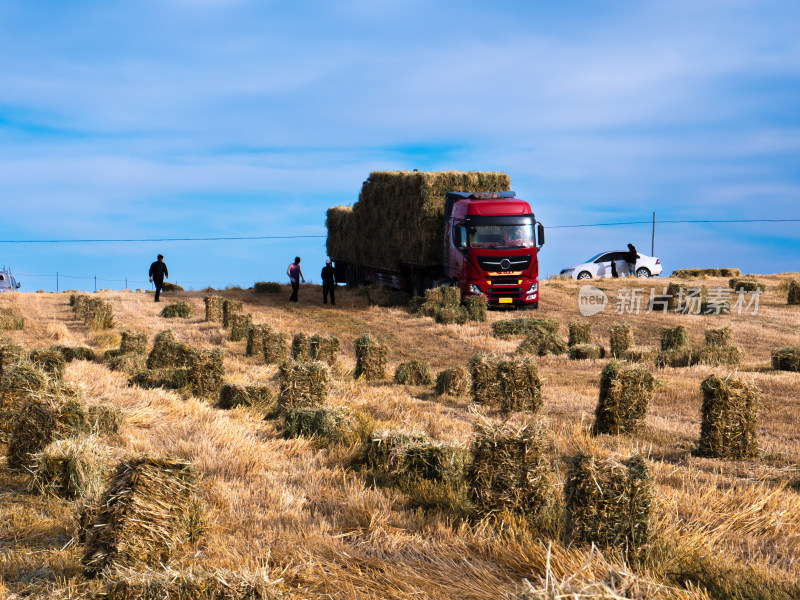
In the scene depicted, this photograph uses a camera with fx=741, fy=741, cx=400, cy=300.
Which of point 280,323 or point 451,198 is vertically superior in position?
point 451,198

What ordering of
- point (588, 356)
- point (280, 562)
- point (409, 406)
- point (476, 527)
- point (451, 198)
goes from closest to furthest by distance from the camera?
point (280, 562) → point (476, 527) → point (409, 406) → point (588, 356) → point (451, 198)

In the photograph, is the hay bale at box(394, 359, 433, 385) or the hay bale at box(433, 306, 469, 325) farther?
the hay bale at box(433, 306, 469, 325)

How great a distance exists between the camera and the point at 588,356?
720 inches

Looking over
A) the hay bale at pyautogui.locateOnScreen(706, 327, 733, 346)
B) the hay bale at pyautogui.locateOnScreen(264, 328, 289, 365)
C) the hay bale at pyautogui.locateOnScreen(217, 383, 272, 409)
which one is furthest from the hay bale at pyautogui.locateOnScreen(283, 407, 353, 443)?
the hay bale at pyautogui.locateOnScreen(706, 327, 733, 346)

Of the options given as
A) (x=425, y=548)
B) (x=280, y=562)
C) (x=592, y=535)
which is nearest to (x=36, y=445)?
(x=280, y=562)

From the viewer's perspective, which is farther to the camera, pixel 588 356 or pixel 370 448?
pixel 588 356

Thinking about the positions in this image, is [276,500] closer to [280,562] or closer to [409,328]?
[280,562]

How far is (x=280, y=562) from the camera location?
16.6 ft

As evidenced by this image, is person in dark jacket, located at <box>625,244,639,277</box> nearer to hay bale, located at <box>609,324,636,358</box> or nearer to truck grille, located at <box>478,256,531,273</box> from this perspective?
truck grille, located at <box>478,256,531,273</box>

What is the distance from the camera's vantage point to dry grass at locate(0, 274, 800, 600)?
4746mm

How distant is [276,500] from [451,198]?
22.6 metres

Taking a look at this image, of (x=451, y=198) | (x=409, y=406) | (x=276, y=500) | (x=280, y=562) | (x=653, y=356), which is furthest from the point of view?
(x=451, y=198)

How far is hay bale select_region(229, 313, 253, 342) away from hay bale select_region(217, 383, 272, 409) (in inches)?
389

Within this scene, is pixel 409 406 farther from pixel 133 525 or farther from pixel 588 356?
pixel 588 356
